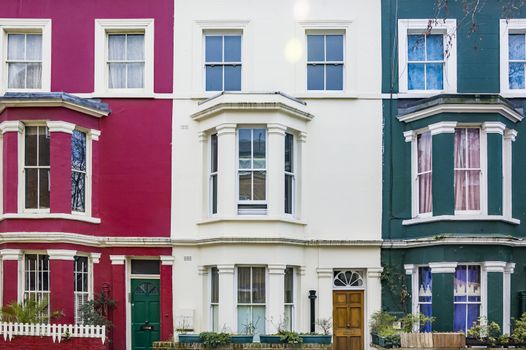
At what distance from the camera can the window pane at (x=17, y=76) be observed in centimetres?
2086

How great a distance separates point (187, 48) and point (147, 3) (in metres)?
1.76

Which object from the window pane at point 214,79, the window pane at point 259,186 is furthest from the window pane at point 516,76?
the window pane at point 214,79

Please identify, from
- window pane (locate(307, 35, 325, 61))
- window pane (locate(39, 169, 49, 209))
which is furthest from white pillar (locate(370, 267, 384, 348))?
window pane (locate(39, 169, 49, 209))

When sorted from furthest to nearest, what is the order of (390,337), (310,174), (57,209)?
1. (310,174)
2. (57,209)
3. (390,337)

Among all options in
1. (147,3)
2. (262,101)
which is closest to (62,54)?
(147,3)

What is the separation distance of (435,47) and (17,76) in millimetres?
12079

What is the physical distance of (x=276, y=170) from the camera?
19438mm

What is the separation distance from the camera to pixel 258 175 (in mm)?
19562

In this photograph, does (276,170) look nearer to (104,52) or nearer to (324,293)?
(324,293)

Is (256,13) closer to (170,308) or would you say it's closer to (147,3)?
(147,3)

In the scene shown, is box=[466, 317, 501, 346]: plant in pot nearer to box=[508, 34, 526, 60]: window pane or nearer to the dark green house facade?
the dark green house facade

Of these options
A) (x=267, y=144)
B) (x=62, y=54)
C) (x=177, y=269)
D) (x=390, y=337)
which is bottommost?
(x=390, y=337)

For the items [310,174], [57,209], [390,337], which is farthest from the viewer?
[310,174]

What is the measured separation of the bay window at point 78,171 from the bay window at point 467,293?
10375mm
